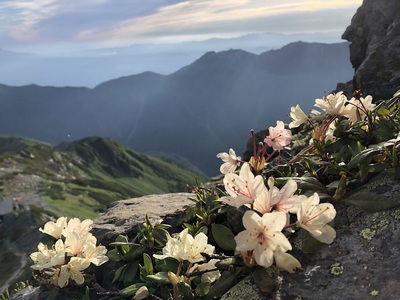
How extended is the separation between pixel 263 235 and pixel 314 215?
0.60 metres

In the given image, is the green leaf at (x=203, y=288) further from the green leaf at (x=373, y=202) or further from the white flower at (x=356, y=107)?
the white flower at (x=356, y=107)

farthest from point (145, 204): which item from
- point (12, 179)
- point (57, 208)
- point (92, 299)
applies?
point (12, 179)

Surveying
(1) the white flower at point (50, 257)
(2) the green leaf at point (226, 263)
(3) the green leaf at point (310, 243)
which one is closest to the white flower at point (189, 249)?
(2) the green leaf at point (226, 263)

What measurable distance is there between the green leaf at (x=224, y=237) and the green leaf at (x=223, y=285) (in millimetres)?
749

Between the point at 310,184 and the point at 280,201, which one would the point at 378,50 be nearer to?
the point at 310,184

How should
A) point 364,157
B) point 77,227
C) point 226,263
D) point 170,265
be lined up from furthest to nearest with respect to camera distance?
point 77,227 < point 170,265 < point 364,157 < point 226,263

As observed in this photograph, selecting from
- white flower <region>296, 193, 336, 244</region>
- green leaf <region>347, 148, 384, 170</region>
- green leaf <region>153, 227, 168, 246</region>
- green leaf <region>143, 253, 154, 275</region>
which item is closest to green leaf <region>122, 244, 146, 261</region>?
green leaf <region>153, 227, 168, 246</region>

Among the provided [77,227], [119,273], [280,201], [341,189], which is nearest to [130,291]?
[119,273]

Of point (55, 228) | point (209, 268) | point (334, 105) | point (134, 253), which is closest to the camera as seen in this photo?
point (209, 268)

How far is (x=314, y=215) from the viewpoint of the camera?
13.5 feet

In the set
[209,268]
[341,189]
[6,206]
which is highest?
[341,189]

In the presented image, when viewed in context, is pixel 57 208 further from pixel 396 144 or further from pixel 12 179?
pixel 396 144

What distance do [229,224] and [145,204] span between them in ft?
13.6

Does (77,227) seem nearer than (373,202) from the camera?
No
